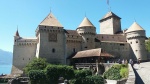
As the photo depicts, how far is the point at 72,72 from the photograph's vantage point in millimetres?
34406

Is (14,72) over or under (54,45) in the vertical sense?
under

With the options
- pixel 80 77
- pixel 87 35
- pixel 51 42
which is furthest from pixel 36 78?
pixel 87 35

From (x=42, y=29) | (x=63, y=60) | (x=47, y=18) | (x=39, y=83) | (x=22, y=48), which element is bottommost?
(x=39, y=83)

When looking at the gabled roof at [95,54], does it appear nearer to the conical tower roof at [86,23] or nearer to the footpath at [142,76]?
the conical tower roof at [86,23]

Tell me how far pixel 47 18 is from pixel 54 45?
7.28m

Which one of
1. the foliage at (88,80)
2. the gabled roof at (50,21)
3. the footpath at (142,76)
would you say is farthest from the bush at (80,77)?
the gabled roof at (50,21)

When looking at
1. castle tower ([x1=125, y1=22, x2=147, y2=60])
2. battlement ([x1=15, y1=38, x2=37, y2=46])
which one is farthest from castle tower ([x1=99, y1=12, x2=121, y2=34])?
battlement ([x1=15, y1=38, x2=37, y2=46])

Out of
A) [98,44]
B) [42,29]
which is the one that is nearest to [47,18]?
[42,29]

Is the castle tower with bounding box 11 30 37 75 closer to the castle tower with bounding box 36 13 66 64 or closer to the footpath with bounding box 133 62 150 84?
the castle tower with bounding box 36 13 66 64

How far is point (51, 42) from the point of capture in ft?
154

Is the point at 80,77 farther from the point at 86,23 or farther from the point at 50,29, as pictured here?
the point at 86,23

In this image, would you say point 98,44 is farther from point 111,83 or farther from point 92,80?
point 111,83

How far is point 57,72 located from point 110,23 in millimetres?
33424

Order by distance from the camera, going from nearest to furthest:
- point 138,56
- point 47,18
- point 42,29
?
point 42,29
point 47,18
point 138,56
